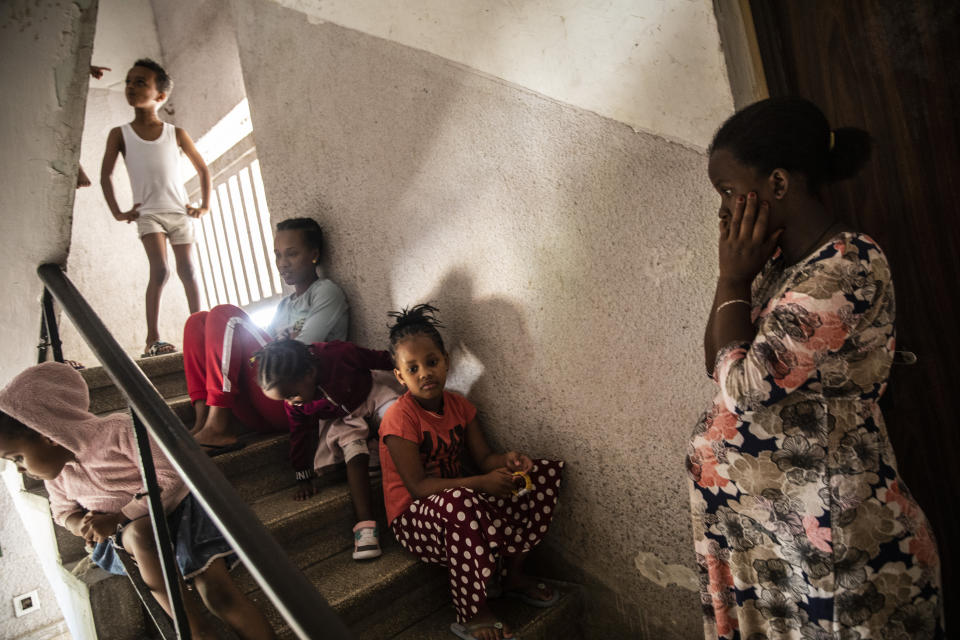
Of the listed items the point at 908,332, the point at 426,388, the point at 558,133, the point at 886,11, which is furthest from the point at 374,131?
the point at 908,332

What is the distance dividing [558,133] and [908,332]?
115cm

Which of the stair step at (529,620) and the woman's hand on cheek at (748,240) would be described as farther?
the stair step at (529,620)

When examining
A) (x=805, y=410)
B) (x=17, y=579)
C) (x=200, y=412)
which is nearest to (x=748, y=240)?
(x=805, y=410)

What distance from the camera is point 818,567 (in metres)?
1.06

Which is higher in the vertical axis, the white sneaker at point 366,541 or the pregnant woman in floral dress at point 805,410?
the pregnant woman in floral dress at point 805,410

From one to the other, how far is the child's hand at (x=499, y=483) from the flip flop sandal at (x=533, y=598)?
411 millimetres

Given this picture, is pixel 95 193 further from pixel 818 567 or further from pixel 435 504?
pixel 818 567

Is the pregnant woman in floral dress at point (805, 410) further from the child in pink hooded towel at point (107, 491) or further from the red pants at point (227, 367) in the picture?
the red pants at point (227, 367)

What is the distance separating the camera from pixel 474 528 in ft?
6.06

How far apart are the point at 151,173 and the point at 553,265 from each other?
298 centimetres

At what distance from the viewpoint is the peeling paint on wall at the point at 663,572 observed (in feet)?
5.80

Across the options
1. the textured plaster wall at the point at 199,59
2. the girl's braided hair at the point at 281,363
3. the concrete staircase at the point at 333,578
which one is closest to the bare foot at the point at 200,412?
the concrete staircase at the point at 333,578

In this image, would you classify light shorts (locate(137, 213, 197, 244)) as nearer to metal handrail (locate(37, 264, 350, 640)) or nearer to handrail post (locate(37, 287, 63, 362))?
handrail post (locate(37, 287, 63, 362))

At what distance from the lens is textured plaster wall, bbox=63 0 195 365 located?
4.80 m
